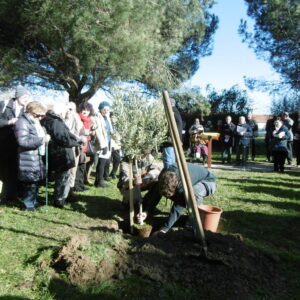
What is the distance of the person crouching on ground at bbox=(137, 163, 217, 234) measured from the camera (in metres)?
4.45

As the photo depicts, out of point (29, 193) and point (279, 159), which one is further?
point (279, 159)

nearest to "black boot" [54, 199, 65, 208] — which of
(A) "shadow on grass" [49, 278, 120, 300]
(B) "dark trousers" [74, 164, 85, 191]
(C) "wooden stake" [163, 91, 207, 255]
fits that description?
(B) "dark trousers" [74, 164, 85, 191]

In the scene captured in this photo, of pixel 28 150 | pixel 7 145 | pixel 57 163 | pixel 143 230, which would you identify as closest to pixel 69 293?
pixel 143 230

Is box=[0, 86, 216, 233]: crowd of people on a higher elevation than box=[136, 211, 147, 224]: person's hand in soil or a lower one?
higher

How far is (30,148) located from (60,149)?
22.8 inches

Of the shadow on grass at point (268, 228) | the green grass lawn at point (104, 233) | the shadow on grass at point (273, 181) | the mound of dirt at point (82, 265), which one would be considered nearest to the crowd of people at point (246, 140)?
the shadow on grass at point (273, 181)

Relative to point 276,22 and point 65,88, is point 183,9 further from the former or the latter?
point 65,88

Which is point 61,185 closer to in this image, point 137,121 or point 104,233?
point 104,233

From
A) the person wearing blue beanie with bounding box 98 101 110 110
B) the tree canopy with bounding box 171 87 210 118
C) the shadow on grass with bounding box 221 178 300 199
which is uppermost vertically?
the tree canopy with bounding box 171 87 210 118

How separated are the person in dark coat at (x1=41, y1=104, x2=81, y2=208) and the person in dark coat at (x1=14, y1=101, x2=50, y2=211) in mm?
196

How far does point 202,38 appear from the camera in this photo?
20953 millimetres

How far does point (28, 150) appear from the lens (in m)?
5.47

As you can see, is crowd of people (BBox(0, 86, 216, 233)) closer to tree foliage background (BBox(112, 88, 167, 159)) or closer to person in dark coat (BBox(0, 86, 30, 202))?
person in dark coat (BBox(0, 86, 30, 202))

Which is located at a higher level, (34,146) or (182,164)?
(34,146)
